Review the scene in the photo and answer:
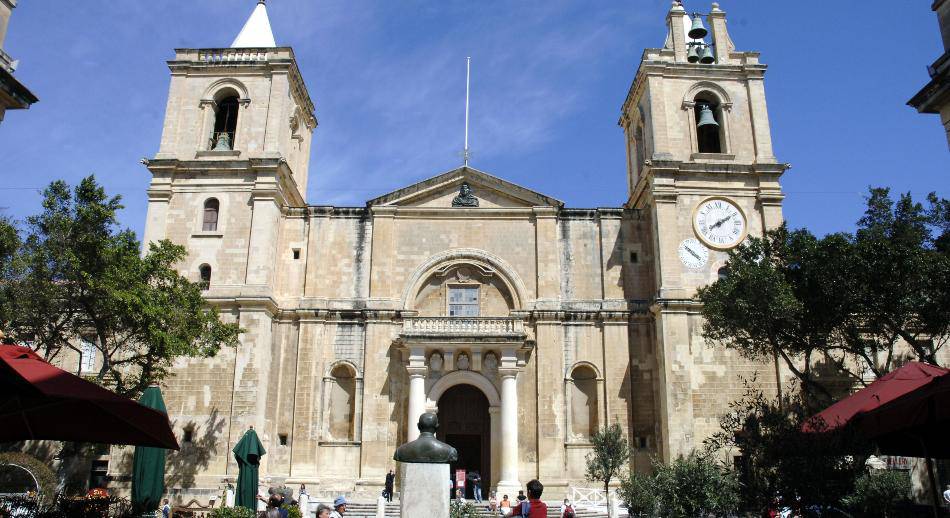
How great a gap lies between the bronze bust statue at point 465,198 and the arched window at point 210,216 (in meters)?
9.25

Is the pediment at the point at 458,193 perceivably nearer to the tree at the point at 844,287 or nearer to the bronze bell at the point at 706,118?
the bronze bell at the point at 706,118

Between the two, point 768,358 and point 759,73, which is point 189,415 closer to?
point 768,358

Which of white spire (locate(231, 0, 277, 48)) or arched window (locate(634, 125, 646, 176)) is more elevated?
white spire (locate(231, 0, 277, 48))

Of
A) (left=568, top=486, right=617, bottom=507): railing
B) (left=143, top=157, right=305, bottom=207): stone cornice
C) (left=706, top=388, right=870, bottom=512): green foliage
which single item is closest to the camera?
(left=706, top=388, right=870, bottom=512): green foliage

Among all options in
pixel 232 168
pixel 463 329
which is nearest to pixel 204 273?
pixel 232 168

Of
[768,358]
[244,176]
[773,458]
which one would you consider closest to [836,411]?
[773,458]

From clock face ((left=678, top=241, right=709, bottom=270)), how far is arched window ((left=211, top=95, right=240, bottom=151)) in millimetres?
18425

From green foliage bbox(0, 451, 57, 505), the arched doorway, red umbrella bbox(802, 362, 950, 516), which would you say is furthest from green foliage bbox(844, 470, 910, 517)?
green foliage bbox(0, 451, 57, 505)

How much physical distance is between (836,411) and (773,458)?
4.39 ft

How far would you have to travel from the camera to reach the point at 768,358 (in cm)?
2517

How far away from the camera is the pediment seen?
2942 cm

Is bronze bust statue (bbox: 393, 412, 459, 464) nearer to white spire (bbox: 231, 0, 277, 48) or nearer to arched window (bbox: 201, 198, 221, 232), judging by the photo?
arched window (bbox: 201, 198, 221, 232)

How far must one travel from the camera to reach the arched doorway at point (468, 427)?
27281 mm

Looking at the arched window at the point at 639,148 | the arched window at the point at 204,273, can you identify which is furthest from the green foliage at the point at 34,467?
the arched window at the point at 639,148
